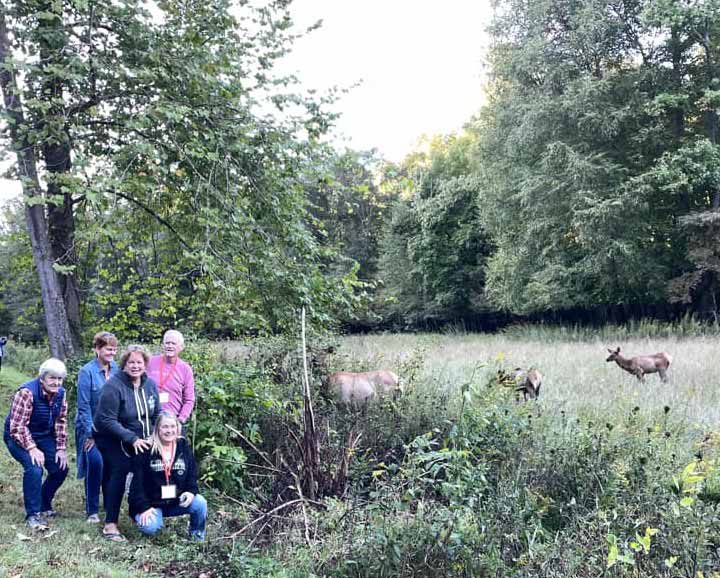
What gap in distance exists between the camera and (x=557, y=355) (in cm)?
1330

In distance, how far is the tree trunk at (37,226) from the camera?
744 cm

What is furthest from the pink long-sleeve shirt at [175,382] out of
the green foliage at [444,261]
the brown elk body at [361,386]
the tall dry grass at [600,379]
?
the green foliage at [444,261]

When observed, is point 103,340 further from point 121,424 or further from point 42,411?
point 121,424

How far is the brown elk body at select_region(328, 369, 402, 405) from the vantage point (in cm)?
744

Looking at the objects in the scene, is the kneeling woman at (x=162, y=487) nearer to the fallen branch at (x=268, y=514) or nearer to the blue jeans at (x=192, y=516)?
the blue jeans at (x=192, y=516)

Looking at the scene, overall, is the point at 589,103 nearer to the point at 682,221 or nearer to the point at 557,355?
the point at 682,221

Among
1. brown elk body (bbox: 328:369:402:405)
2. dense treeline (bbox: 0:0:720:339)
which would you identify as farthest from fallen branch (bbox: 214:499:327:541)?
dense treeline (bbox: 0:0:720:339)

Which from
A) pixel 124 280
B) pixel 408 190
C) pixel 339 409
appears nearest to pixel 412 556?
pixel 339 409

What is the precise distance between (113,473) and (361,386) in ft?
11.0

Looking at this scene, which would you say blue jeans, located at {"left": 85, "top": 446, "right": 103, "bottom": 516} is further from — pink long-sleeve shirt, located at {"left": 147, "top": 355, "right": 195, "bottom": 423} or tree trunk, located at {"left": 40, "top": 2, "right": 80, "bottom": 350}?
tree trunk, located at {"left": 40, "top": 2, "right": 80, "bottom": 350}

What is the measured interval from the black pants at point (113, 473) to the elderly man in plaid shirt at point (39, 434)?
467mm

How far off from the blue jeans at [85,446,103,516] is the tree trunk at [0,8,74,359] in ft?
11.6

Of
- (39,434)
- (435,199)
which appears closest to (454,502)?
(39,434)

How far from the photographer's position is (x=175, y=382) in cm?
580
